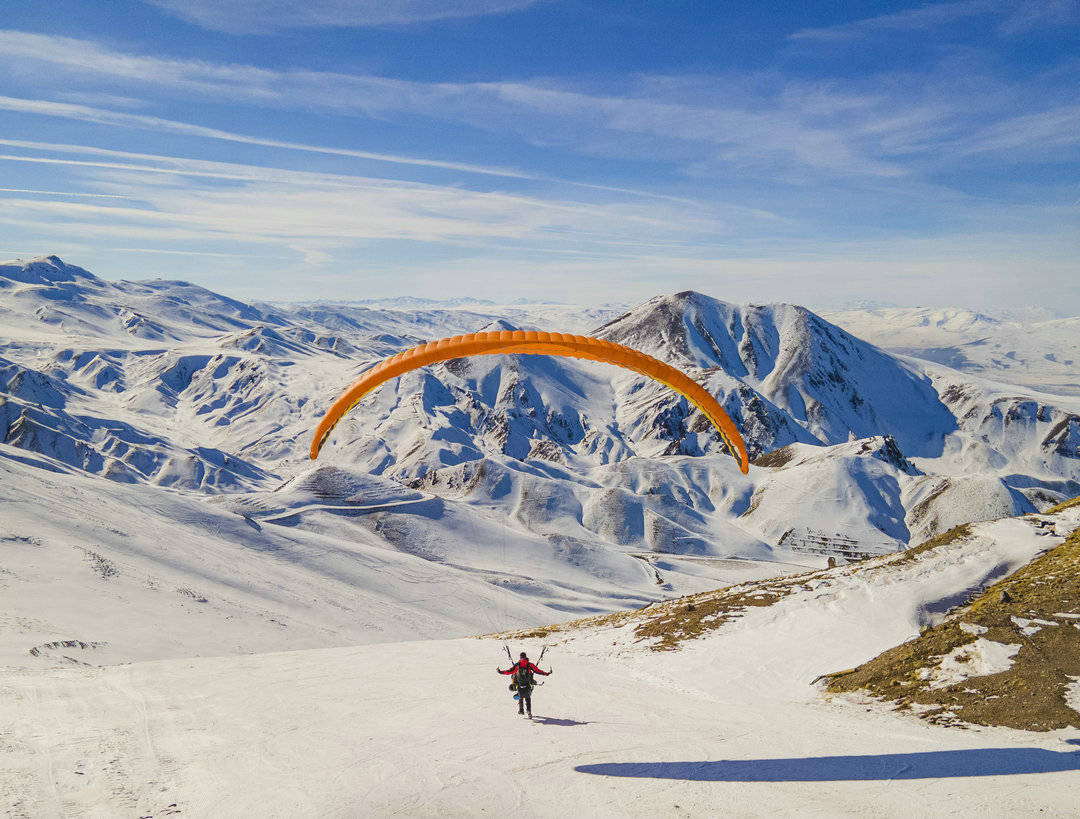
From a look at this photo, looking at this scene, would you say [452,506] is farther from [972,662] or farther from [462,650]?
[972,662]

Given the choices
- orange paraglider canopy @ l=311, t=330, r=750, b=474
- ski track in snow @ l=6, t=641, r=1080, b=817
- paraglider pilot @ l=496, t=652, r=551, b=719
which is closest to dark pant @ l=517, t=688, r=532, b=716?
paraglider pilot @ l=496, t=652, r=551, b=719

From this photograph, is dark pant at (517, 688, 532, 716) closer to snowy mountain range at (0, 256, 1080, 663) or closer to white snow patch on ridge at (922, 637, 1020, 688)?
white snow patch on ridge at (922, 637, 1020, 688)

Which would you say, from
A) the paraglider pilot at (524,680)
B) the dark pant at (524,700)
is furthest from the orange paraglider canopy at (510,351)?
the dark pant at (524,700)

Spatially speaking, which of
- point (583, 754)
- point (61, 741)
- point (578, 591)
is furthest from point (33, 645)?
point (578, 591)

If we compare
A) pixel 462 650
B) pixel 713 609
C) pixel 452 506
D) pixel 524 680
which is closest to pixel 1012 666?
pixel 524 680

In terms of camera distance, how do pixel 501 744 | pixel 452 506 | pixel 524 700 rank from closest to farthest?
pixel 501 744
pixel 524 700
pixel 452 506

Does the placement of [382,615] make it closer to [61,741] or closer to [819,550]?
[61,741]
